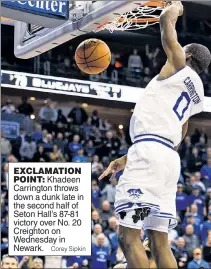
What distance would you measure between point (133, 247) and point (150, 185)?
39 cm

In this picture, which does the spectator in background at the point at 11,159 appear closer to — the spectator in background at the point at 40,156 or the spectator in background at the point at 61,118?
the spectator in background at the point at 40,156

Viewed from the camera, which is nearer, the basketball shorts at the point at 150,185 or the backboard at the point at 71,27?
the basketball shorts at the point at 150,185

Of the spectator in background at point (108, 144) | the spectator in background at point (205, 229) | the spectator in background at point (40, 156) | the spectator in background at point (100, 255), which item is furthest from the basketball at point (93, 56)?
the spectator in background at point (108, 144)

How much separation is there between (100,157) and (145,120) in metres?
12.6

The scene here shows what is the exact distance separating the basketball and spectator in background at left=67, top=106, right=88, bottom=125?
38.8ft

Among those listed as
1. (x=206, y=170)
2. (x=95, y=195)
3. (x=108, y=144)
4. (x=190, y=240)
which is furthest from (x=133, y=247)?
(x=108, y=144)

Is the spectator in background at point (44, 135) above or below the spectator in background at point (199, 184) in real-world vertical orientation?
above

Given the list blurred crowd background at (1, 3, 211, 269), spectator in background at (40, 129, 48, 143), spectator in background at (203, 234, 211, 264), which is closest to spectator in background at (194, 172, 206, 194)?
blurred crowd background at (1, 3, 211, 269)

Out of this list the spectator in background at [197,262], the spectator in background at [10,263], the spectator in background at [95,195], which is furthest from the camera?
the spectator in background at [95,195]

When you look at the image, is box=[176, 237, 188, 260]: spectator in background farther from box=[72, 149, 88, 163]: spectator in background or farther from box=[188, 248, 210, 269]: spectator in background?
box=[72, 149, 88, 163]: spectator in background

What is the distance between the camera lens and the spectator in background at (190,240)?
13.1 meters

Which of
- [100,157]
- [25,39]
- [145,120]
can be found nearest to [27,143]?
[100,157]

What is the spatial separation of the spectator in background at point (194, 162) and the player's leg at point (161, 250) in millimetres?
12072

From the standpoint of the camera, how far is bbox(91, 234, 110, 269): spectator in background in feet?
40.0
